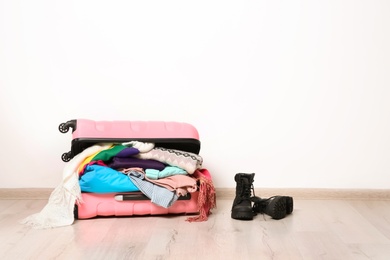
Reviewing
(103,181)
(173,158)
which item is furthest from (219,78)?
(103,181)

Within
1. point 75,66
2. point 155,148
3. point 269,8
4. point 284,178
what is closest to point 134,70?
point 75,66

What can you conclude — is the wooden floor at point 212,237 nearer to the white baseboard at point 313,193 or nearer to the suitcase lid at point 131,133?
the white baseboard at point 313,193

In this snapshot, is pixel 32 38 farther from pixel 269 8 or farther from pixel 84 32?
pixel 269 8

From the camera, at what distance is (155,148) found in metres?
2.77

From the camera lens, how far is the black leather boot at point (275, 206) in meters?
2.65

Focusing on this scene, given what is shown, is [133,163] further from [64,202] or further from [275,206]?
[275,206]

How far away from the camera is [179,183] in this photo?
2658 mm

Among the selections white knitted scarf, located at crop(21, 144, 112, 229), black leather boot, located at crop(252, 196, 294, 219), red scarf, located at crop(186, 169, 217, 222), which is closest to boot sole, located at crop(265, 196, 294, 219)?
black leather boot, located at crop(252, 196, 294, 219)

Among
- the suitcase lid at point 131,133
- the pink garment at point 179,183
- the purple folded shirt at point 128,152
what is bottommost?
the pink garment at point 179,183

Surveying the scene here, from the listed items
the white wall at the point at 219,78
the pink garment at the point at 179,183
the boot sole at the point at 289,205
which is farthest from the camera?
the white wall at the point at 219,78

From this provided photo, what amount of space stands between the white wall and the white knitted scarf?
1.45ft

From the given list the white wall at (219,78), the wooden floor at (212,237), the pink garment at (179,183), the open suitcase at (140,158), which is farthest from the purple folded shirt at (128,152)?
the white wall at (219,78)

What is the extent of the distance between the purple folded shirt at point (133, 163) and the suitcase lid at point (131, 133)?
0.08 meters

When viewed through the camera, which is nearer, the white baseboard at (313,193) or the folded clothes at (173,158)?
the folded clothes at (173,158)
